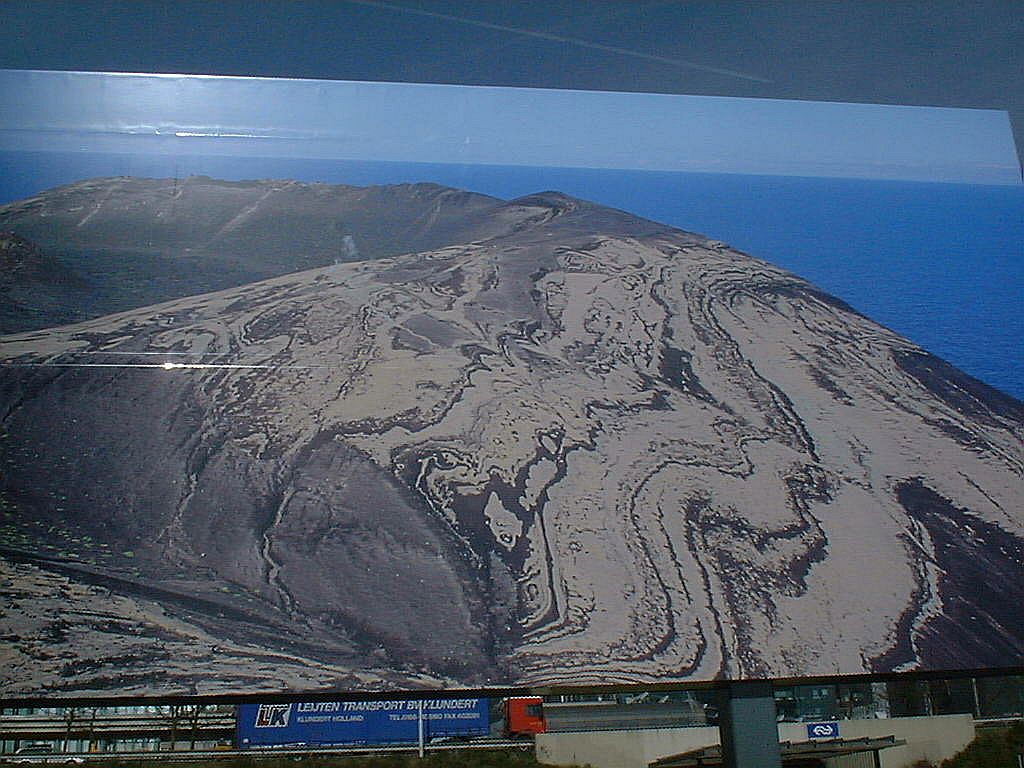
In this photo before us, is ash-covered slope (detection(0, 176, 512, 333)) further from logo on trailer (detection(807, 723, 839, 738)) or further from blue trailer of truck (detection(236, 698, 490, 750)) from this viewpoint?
logo on trailer (detection(807, 723, 839, 738))

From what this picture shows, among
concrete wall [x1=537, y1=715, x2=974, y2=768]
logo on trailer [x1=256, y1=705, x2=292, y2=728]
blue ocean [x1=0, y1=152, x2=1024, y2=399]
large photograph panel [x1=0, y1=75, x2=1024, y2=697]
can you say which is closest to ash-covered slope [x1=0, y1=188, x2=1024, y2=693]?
large photograph panel [x1=0, y1=75, x2=1024, y2=697]

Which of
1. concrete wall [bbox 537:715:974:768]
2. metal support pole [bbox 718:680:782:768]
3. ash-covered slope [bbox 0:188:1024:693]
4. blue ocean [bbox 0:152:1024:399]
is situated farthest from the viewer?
blue ocean [bbox 0:152:1024:399]

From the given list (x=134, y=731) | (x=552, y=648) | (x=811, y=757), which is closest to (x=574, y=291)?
(x=552, y=648)

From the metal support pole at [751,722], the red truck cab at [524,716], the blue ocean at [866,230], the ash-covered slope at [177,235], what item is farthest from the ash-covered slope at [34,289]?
the metal support pole at [751,722]

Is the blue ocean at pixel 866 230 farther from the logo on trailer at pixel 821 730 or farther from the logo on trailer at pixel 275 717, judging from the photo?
the logo on trailer at pixel 275 717

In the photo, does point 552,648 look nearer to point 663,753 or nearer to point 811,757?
point 663,753
